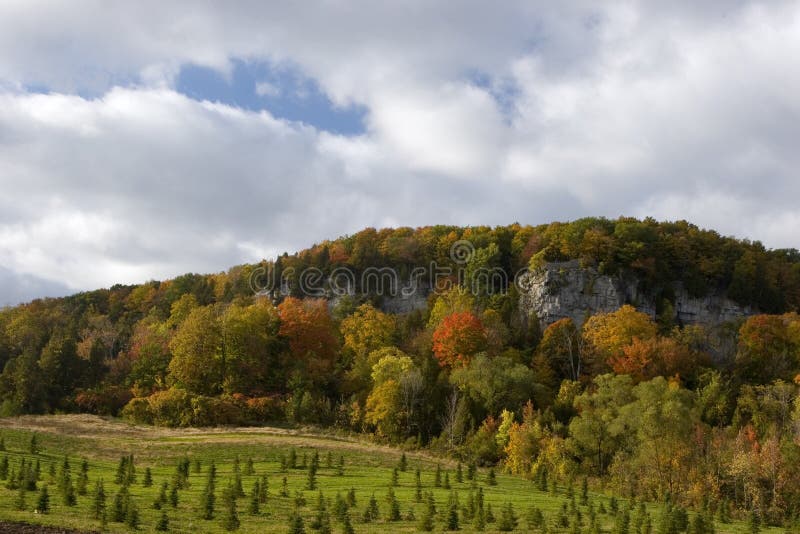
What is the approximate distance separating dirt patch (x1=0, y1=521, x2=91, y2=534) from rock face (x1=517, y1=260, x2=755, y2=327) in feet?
286

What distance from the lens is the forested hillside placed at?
56.8 meters

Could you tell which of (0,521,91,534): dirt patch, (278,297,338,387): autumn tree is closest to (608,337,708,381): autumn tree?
(278,297,338,387): autumn tree

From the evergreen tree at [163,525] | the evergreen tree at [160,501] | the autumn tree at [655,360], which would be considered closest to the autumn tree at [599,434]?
the autumn tree at [655,360]

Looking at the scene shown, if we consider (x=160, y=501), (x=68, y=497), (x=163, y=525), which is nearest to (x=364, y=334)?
(x=160, y=501)

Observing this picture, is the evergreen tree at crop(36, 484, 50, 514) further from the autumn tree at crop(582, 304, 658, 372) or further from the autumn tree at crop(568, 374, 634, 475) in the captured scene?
the autumn tree at crop(582, 304, 658, 372)

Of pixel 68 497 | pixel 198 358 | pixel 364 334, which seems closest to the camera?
pixel 68 497

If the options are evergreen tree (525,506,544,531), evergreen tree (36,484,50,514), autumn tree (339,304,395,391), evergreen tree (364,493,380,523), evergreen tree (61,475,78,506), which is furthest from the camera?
autumn tree (339,304,395,391)

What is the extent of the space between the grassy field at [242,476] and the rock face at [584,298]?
49.8 metres

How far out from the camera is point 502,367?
73.9 meters

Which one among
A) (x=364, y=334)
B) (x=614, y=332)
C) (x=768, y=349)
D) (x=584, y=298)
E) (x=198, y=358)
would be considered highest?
(x=584, y=298)

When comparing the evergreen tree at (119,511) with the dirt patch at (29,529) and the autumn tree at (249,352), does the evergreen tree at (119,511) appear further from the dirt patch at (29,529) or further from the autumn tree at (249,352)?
the autumn tree at (249,352)

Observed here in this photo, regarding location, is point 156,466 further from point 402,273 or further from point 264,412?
point 402,273

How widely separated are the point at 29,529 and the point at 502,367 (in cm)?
5597

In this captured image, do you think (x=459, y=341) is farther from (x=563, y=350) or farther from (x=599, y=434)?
(x=599, y=434)
